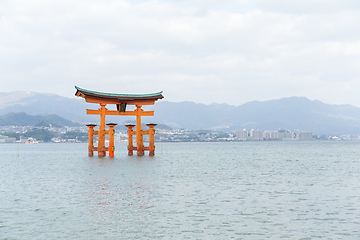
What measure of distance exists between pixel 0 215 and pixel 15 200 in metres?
4.26

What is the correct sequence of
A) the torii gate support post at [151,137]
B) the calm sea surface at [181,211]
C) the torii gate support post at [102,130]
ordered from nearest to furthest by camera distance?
the calm sea surface at [181,211] → the torii gate support post at [102,130] → the torii gate support post at [151,137]

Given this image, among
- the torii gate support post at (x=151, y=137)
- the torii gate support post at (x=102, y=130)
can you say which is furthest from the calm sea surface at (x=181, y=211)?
the torii gate support post at (x=151, y=137)

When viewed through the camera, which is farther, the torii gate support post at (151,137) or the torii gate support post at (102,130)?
the torii gate support post at (151,137)

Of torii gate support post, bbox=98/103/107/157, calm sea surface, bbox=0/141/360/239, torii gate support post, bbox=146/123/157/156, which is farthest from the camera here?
torii gate support post, bbox=146/123/157/156

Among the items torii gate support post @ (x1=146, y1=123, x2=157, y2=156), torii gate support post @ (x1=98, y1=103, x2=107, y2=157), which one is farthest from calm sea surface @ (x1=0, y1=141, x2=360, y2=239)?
torii gate support post @ (x1=146, y1=123, x2=157, y2=156)

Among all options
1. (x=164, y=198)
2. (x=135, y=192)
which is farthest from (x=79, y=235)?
(x=135, y=192)

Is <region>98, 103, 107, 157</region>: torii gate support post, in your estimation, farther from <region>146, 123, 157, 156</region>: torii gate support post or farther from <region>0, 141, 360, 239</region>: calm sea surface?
<region>0, 141, 360, 239</region>: calm sea surface

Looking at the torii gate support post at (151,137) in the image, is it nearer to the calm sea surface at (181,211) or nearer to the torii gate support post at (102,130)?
the torii gate support post at (102,130)

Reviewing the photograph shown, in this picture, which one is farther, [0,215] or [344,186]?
[344,186]

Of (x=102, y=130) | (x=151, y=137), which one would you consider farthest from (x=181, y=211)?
(x=151, y=137)

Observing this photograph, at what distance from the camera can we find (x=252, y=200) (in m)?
20.2

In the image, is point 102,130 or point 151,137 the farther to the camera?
point 151,137

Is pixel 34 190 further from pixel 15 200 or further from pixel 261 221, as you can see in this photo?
pixel 261 221

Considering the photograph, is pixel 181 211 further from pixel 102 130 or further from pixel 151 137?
pixel 151 137
